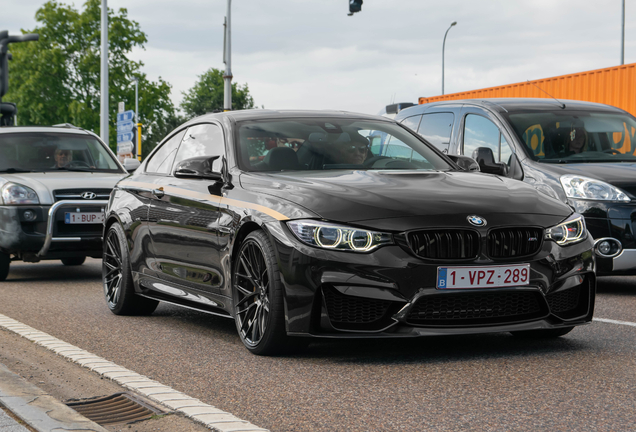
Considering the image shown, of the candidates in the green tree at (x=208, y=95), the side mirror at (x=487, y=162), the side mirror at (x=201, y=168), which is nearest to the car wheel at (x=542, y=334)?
the side mirror at (x=201, y=168)

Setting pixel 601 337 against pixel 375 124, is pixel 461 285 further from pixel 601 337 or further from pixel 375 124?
pixel 375 124

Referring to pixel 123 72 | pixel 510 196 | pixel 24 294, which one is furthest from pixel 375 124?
pixel 123 72

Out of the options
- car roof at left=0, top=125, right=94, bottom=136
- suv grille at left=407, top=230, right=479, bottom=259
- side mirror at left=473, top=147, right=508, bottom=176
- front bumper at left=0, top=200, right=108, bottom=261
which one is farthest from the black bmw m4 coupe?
car roof at left=0, top=125, right=94, bottom=136

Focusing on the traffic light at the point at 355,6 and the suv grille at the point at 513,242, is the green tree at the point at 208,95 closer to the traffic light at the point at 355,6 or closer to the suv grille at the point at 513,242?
the traffic light at the point at 355,6

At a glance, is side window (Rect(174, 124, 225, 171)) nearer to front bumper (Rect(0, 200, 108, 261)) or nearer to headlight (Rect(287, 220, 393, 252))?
headlight (Rect(287, 220, 393, 252))

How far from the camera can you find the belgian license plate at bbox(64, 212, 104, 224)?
407 inches

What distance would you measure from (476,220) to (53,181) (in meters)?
6.75

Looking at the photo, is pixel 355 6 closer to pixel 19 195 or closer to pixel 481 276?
pixel 19 195

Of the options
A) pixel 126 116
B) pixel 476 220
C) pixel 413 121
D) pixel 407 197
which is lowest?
pixel 476 220

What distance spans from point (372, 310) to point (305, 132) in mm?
1790

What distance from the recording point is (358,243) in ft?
16.3

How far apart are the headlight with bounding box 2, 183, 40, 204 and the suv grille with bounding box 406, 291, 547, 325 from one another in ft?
21.4

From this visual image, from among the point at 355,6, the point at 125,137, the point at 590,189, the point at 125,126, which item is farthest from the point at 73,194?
the point at 125,126

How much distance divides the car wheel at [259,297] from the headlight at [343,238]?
11.9 inches
